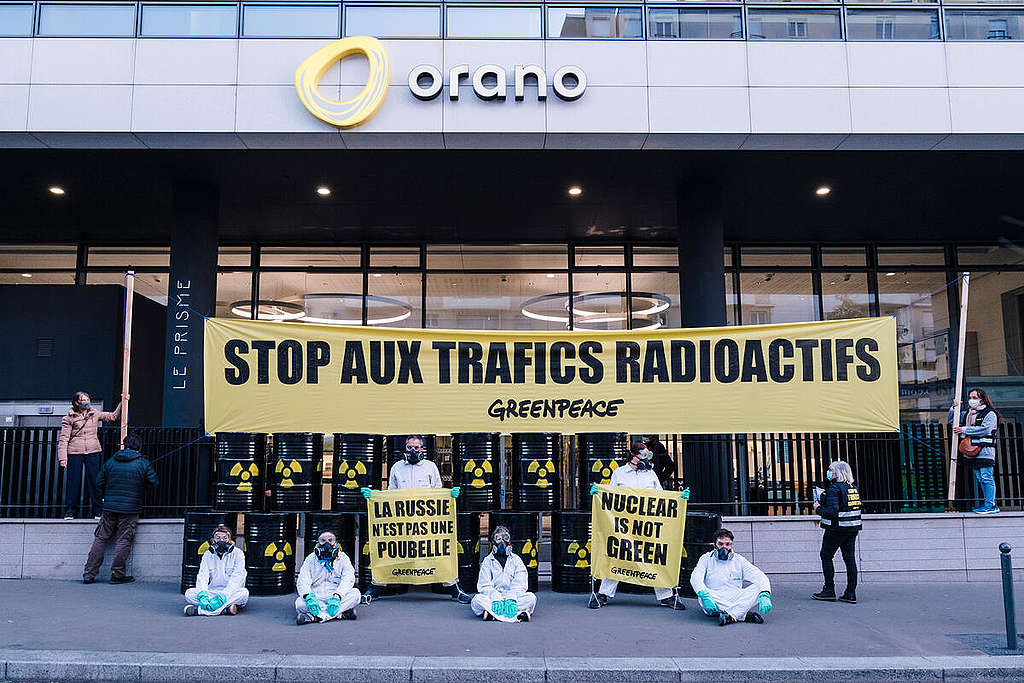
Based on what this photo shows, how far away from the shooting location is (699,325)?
13.6 meters

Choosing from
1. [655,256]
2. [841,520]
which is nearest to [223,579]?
[841,520]

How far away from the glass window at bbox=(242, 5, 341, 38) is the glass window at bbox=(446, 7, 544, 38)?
5.86 ft

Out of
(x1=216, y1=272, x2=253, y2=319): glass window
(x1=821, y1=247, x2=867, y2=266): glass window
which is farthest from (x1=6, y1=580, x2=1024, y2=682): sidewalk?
(x1=821, y1=247, x2=867, y2=266): glass window

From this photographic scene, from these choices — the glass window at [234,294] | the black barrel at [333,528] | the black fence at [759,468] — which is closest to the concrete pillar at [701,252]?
the black fence at [759,468]

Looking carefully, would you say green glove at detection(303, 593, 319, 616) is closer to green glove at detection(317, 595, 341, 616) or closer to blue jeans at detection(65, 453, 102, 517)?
green glove at detection(317, 595, 341, 616)

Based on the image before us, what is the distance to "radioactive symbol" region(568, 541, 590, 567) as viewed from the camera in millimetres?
10266

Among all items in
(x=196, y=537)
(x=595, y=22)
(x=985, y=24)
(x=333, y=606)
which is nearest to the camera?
(x=333, y=606)

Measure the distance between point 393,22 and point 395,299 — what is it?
672 centimetres

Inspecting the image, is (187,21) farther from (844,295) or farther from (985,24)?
(844,295)

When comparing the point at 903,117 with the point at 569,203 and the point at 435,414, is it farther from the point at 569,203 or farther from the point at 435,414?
the point at 435,414

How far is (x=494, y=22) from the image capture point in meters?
12.2

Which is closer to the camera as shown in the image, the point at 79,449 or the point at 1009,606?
the point at 1009,606

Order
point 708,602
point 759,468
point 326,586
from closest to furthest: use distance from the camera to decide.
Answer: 1. point 708,602
2. point 326,586
3. point 759,468

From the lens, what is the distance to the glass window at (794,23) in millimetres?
12525
